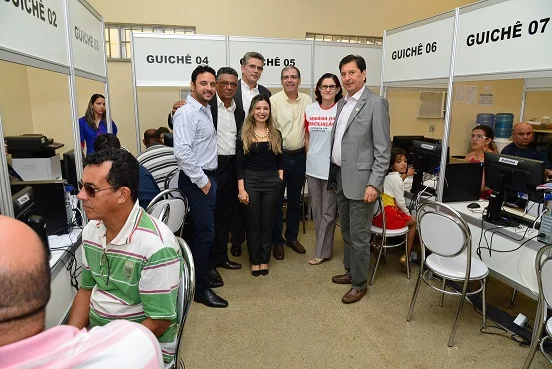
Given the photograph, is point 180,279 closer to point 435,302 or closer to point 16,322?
point 16,322

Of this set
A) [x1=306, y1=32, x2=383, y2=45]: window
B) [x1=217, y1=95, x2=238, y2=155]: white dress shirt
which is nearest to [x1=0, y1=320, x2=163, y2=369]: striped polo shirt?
[x1=217, y1=95, x2=238, y2=155]: white dress shirt

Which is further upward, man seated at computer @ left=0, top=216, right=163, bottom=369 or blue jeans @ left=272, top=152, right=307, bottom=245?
man seated at computer @ left=0, top=216, right=163, bottom=369

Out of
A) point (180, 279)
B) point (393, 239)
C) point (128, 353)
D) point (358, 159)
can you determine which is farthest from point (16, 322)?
point (393, 239)

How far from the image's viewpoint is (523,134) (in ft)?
12.1

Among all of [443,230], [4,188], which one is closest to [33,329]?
[4,188]

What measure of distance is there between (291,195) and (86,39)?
2139 millimetres

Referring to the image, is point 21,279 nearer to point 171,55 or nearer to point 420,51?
point 420,51

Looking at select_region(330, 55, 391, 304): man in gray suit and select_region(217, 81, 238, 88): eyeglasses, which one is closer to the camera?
select_region(330, 55, 391, 304): man in gray suit

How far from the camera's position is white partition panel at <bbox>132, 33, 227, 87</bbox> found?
3768mm

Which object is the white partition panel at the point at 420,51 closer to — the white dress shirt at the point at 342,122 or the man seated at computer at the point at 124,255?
the white dress shirt at the point at 342,122

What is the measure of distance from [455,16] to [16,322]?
306 cm

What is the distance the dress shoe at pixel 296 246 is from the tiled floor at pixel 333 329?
0.49 m

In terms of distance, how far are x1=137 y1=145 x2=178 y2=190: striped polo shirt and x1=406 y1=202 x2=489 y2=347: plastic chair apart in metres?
1.94

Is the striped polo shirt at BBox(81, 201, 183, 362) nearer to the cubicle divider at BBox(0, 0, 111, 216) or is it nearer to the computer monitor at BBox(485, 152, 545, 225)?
the cubicle divider at BBox(0, 0, 111, 216)
